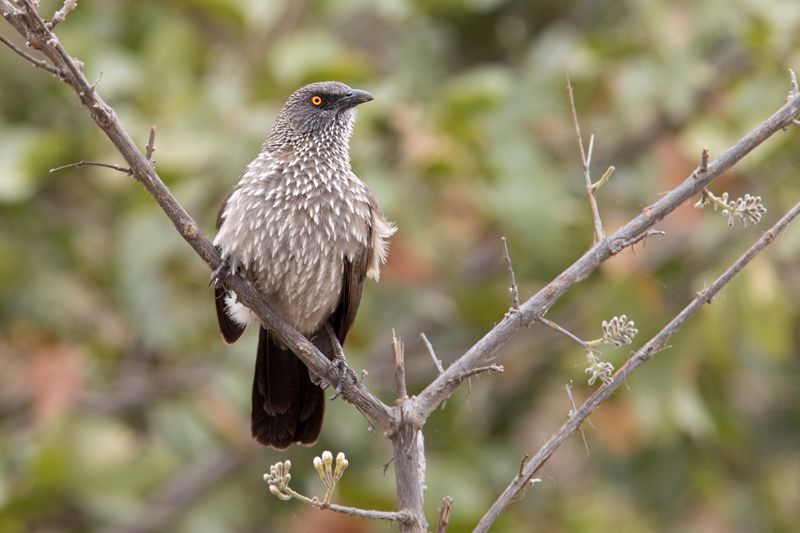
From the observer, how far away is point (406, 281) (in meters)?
6.93

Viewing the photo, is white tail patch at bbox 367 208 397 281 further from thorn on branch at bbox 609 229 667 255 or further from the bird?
thorn on branch at bbox 609 229 667 255

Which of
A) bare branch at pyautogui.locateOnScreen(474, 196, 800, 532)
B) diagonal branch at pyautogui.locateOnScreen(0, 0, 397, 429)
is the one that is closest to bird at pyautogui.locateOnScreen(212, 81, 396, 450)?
diagonal branch at pyautogui.locateOnScreen(0, 0, 397, 429)

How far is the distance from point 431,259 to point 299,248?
8.36 ft

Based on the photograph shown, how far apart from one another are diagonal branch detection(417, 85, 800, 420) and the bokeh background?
2989 mm

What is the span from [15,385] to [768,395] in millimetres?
5253

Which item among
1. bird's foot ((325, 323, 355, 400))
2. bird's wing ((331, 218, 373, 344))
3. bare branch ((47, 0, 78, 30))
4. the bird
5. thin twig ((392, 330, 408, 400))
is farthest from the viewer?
bird's wing ((331, 218, 373, 344))

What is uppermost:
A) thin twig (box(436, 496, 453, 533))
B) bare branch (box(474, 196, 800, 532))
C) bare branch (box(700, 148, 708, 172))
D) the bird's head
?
the bird's head

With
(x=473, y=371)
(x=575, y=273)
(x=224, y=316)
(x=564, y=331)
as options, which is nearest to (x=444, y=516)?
(x=473, y=371)

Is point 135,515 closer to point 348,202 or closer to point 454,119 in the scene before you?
point 454,119

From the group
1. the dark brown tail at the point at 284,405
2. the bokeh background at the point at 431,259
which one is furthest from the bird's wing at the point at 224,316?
the bokeh background at the point at 431,259

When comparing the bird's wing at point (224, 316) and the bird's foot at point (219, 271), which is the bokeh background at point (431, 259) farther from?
the bird's foot at point (219, 271)

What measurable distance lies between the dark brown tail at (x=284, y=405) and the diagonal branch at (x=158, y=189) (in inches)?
32.8

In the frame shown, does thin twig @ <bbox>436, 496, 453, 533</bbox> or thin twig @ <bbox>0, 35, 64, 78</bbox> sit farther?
thin twig @ <bbox>436, 496, 453, 533</bbox>

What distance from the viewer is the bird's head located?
455 centimetres
